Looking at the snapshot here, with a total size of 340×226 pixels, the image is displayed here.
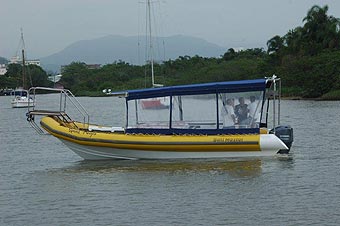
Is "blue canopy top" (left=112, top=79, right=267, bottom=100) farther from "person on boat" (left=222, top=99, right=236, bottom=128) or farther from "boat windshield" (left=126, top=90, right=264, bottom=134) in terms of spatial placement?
"person on boat" (left=222, top=99, right=236, bottom=128)

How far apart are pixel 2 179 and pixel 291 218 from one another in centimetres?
972

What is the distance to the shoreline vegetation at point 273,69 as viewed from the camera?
262 feet

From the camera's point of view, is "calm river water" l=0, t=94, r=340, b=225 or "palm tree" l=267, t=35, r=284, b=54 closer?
"calm river water" l=0, t=94, r=340, b=225

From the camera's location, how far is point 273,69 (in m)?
94.4

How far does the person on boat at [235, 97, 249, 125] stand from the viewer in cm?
2120

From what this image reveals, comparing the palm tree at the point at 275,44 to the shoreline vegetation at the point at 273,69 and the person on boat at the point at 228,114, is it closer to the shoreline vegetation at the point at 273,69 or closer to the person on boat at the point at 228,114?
the shoreline vegetation at the point at 273,69

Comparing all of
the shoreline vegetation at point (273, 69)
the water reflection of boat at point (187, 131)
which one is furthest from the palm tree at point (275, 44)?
the water reflection of boat at point (187, 131)

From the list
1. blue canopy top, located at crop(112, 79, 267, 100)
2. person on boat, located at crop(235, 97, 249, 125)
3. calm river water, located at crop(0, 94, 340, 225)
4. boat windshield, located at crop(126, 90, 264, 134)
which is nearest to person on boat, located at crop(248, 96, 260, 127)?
boat windshield, located at crop(126, 90, 264, 134)

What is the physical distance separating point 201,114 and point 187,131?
0.71 m

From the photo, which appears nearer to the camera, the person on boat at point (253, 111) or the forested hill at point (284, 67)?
the person on boat at point (253, 111)

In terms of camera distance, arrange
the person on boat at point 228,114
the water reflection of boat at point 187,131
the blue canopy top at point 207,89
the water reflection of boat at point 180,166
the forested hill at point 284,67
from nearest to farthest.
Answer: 1. the water reflection of boat at point 180,166
2. the water reflection of boat at point 187,131
3. the blue canopy top at point 207,89
4. the person on boat at point 228,114
5. the forested hill at point 284,67

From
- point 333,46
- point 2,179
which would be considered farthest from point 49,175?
point 333,46

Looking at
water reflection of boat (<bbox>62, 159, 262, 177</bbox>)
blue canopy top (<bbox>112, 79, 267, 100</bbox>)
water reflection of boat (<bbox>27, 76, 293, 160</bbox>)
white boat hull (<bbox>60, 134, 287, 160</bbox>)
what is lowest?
water reflection of boat (<bbox>62, 159, 262, 177</bbox>)

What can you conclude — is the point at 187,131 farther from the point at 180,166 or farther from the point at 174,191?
the point at 174,191
